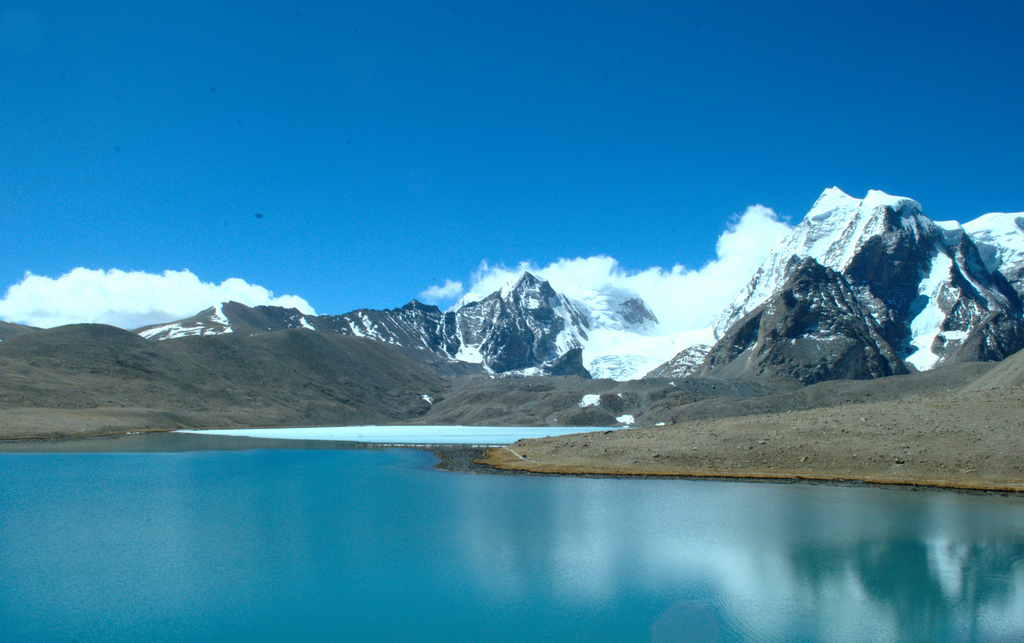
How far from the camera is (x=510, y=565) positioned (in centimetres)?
2533

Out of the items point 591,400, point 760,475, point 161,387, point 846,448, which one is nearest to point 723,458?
point 760,475

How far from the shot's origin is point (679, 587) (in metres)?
22.9

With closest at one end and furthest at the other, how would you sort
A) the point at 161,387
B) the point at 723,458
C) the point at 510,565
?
the point at 510,565
the point at 723,458
the point at 161,387

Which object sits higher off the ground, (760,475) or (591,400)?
(591,400)

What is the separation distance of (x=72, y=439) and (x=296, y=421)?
65.7m

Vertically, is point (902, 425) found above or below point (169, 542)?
above

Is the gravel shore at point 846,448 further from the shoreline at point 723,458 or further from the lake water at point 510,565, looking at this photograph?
the lake water at point 510,565

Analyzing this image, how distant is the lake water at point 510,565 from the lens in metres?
19.3

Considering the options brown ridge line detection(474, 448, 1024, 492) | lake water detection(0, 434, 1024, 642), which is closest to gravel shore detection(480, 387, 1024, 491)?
brown ridge line detection(474, 448, 1024, 492)

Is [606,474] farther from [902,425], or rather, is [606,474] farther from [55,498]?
[55,498]

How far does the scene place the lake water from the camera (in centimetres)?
1934

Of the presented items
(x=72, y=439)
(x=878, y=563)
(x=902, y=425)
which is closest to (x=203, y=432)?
(x=72, y=439)

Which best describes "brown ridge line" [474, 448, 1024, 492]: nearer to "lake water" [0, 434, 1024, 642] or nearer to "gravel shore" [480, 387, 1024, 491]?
"gravel shore" [480, 387, 1024, 491]

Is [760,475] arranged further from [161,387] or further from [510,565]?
[161,387]
